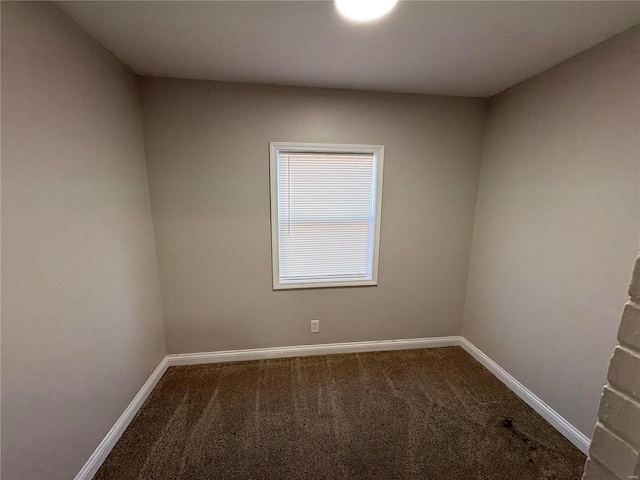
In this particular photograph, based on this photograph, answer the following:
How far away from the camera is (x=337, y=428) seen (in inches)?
67.8

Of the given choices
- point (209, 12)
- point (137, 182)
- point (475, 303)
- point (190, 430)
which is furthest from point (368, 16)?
point (190, 430)

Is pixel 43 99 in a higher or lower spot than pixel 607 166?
higher

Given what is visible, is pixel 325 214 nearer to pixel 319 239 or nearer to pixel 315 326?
pixel 319 239

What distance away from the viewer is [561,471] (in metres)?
1.45

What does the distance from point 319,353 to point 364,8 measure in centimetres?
256

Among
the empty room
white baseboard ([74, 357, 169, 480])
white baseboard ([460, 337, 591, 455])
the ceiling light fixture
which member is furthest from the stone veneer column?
white baseboard ([74, 357, 169, 480])

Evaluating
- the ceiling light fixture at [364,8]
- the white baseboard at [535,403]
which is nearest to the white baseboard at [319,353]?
the white baseboard at [535,403]

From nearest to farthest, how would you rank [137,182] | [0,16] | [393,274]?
[0,16] → [137,182] → [393,274]

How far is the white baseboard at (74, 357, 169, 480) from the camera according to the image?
1381 mm

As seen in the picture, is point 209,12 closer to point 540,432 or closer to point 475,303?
point 475,303

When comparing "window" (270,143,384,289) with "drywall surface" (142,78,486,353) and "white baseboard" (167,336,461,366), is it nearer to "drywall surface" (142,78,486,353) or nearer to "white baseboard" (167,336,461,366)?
"drywall surface" (142,78,486,353)

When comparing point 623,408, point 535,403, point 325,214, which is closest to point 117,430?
point 325,214

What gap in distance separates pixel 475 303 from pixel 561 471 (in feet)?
4.10

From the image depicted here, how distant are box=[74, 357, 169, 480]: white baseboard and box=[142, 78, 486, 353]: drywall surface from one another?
307 millimetres
